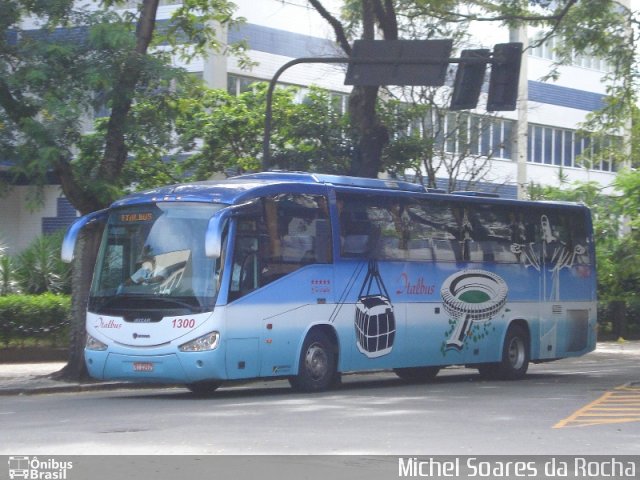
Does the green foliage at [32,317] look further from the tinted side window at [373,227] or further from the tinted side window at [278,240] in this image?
the tinted side window at [278,240]

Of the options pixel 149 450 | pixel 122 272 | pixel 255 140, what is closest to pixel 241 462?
pixel 149 450

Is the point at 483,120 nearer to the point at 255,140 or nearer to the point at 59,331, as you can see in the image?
the point at 255,140

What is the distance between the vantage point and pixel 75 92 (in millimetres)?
18797

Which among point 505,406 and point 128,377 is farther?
point 128,377

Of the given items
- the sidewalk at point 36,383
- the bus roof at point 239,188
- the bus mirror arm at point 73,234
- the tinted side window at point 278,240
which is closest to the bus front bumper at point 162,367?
the tinted side window at point 278,240

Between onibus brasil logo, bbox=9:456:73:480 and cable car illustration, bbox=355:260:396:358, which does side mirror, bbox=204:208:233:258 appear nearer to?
cable car illustration, bbox=355:260:396:358

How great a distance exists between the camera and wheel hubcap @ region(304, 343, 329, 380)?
18.1 metres

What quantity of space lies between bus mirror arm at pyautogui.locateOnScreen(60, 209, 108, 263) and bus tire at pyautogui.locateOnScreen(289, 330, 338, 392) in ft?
12.2

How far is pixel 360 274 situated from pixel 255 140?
1054 cm

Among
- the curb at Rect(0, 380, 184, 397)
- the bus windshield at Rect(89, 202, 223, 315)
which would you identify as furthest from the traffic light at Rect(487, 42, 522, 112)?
the curb at Rect(0, 380, 184, 397)

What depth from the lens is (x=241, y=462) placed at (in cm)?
1019

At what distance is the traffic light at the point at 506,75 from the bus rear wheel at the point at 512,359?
16.1 feet

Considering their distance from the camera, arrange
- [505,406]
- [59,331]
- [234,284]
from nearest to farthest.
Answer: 1. [505,406]
2. [234,284]
3. [59,331]

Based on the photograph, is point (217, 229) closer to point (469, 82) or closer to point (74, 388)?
point (74, 388)
